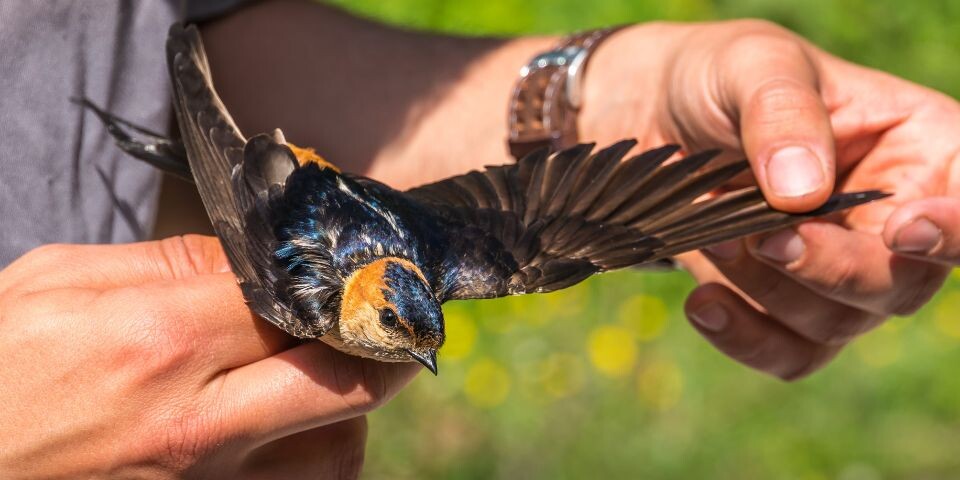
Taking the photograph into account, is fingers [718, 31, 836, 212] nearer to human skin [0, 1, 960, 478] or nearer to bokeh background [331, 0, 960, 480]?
human skin [0, 1, 960, 478]

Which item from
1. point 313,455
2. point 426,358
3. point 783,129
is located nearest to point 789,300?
point 783,129

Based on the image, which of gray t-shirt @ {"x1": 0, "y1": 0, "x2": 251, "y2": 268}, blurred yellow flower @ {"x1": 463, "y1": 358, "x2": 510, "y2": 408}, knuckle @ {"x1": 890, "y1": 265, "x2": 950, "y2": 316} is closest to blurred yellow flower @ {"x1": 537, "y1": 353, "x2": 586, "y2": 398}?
blurred yellow flower @ {"x1": 463, "y1": 358, "x2": 510, "y2": 408}

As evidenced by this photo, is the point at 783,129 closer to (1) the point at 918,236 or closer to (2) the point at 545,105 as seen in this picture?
(1) the point at 918,236

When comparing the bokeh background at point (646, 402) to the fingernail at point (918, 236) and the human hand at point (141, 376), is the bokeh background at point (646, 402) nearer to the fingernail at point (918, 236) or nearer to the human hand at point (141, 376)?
the fingernail at point (918, 236)

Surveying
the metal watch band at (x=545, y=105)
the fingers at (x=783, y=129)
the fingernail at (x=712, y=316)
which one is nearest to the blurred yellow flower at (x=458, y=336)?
the metal watch band at (x=545, y=105)

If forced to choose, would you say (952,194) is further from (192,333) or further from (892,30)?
(892,30)

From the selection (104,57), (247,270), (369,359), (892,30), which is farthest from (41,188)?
(892,30)
